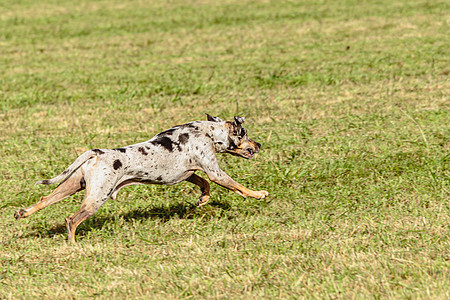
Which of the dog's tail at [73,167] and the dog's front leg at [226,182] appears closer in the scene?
the dog's tail at [73,167]

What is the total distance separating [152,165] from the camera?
607cm

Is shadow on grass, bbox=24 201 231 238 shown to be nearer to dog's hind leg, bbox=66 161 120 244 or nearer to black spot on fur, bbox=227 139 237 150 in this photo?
dog's hind leg, bbox=66 161 120 244

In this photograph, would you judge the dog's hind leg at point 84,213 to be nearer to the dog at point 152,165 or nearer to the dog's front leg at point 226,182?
the dog at point 152,165

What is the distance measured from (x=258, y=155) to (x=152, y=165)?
9.12 ft

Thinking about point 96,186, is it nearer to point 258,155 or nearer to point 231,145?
point 231,145

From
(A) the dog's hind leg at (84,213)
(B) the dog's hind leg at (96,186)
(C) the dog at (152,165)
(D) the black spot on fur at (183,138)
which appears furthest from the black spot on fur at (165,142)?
(A) the dog's hind leg at (84,213)

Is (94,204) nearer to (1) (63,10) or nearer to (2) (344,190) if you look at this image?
(2) (344,190)

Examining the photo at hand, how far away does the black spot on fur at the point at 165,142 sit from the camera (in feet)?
20.4

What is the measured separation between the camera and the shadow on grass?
6.57 meters

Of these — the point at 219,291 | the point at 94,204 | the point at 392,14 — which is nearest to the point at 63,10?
the point at 392,14

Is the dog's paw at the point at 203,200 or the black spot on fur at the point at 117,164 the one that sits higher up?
the black spot on fur at the point at 117,164

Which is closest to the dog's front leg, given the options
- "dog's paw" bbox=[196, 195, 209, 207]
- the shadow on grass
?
"dog's paw" bbox=[196, 195, 209, 207]

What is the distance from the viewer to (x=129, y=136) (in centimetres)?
986

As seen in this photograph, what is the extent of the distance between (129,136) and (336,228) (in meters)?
4.68
